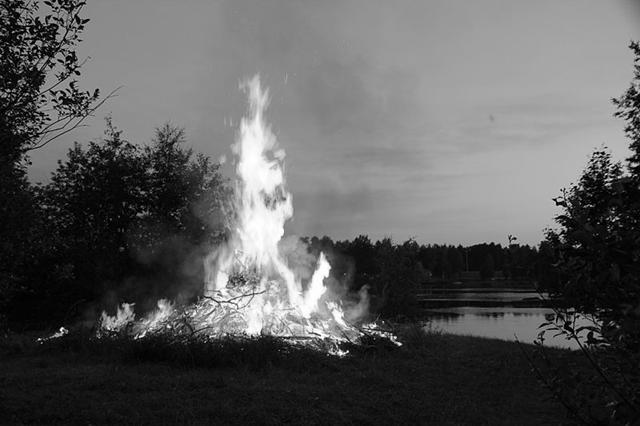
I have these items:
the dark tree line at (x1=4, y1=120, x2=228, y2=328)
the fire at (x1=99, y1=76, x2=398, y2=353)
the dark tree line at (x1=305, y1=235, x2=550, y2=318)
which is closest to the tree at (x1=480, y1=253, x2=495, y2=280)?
the dark tree line at (x1=305, y1=235, x2=550, y2=318)

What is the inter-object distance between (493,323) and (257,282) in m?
25.7

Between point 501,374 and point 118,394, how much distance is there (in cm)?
860

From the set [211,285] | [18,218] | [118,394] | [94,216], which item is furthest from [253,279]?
[94,216]

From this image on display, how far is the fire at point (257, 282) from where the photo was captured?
1523cm

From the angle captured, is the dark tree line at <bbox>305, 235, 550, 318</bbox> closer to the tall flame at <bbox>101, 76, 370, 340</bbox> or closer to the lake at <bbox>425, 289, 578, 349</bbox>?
the lake at <bbox>425, 289, 578, 349</bbox>

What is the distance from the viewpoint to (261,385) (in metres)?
10.3

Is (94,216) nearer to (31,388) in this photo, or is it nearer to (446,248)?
(31,388)

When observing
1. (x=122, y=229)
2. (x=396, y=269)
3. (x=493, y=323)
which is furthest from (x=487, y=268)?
(x=122, y=229)

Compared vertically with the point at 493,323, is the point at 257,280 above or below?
above

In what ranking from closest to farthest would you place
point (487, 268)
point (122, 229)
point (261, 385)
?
point (261, 385)
point (122, 229)
point (487, 268)

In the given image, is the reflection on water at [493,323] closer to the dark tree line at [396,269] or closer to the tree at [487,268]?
the dark tree line at [396,269]

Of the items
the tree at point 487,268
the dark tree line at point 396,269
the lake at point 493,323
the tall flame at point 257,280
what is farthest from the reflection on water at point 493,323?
the tree at point 487,268

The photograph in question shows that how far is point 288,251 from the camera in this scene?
18.1 metres

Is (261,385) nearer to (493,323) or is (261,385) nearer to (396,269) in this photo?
(396,269)
